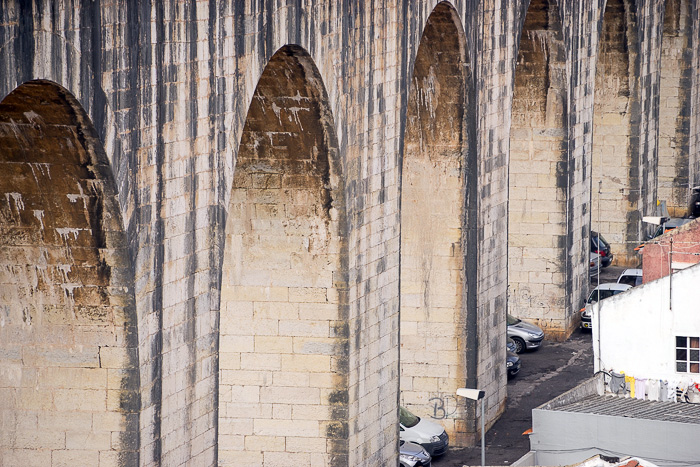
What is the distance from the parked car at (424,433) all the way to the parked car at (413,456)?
0.69 meters

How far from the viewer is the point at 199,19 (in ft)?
66.8

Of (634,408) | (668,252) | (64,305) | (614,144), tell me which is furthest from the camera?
(614,144)

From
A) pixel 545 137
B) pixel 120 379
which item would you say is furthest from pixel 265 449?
pixel 545 137

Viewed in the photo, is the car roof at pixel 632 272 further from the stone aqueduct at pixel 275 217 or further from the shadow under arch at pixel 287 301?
the shadow under arch at pixel 287 301

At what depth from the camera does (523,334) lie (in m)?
40.2

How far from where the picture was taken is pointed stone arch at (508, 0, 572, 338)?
39938 millimetres

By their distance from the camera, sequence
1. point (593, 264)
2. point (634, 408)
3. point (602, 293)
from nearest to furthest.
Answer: point (634, 408) → point (602, 293) → point (593, 264)

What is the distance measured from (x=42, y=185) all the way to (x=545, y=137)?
24079mm

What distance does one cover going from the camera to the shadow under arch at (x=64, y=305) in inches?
719

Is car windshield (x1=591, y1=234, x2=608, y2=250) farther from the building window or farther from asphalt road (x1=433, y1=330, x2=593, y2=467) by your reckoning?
the building window

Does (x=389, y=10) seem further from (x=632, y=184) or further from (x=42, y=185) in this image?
(x=632, y=184)

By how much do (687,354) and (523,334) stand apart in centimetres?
921

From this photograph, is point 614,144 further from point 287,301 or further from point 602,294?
point 287,301

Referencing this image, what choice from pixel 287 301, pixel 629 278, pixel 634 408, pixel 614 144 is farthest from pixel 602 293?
pixel 287 301
